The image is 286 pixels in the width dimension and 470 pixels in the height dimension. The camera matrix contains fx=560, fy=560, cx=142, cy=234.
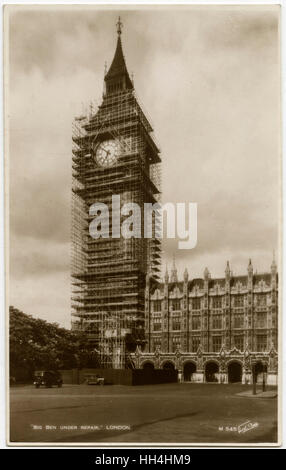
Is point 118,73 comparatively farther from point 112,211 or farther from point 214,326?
point 214,326

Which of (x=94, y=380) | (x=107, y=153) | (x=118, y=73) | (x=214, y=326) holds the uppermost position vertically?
(x=118, y=73)

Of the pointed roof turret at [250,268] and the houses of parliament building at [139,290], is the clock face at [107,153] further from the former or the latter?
the pointed roof turret at [250,268]

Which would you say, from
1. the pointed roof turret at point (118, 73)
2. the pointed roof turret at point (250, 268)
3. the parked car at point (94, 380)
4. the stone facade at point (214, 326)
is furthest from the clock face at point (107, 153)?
the parked car at point (94, 380)

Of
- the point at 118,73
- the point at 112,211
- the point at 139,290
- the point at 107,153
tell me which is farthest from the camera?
the point at 139,290

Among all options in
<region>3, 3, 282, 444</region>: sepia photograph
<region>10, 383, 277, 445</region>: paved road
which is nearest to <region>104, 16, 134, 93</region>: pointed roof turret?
<region>3, 3, 282, 444</region>: sepia photograph

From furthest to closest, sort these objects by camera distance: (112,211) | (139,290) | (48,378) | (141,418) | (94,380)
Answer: (139,290) → (94,380) → (48,378) → (112,211) → (141,418)

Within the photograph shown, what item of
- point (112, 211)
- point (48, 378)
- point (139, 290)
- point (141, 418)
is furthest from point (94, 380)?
point (112, 211)

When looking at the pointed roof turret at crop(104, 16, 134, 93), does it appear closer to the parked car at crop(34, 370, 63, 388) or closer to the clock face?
the clock face
